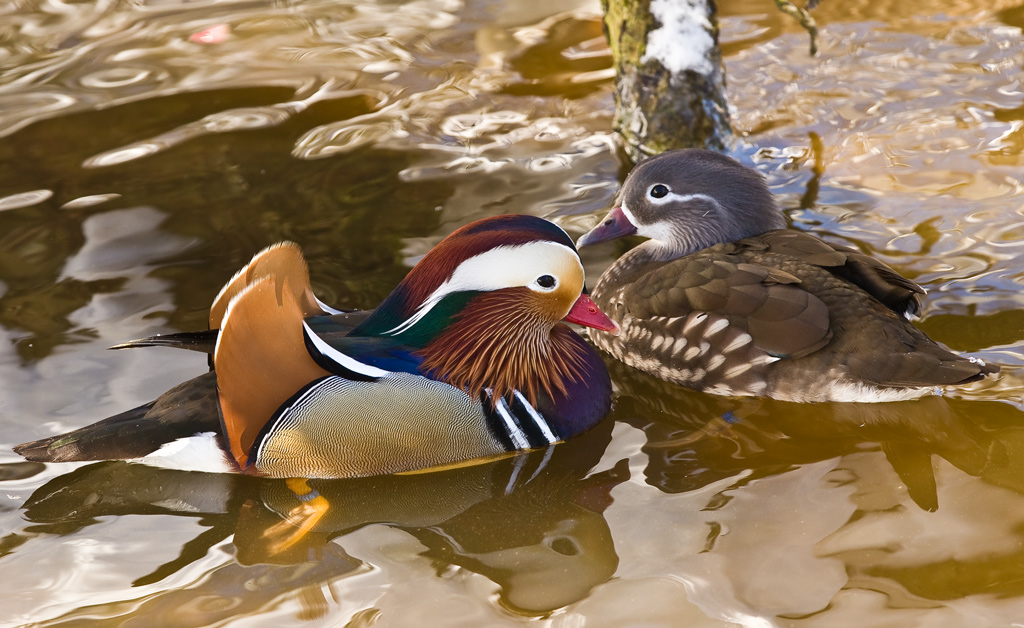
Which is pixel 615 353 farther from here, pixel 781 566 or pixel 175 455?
pixel 175 455

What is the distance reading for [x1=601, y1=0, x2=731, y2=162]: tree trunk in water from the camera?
5047 millimetres

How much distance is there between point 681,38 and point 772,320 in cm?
218

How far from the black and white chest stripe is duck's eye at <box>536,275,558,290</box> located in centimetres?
38

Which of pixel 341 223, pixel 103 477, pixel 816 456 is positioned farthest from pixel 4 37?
pixel 816 456

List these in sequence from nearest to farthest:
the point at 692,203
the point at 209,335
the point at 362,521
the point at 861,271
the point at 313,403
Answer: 1. the point at 313,403
2. the point at 362,521
3. the point at 209,335
4. the point at 861,271
5. the point at 692,203

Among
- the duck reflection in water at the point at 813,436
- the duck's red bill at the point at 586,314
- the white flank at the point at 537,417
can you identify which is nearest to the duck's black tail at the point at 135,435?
the white flank at the point at 537,417

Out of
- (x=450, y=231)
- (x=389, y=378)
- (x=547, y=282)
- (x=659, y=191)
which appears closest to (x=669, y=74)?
(x=659, y=191)

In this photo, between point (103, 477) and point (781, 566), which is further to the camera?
point (103, 477)

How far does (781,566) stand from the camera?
9.29ft

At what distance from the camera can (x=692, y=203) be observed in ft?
13.7

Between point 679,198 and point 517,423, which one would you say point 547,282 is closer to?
point 517,423

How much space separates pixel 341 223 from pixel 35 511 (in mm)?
2102

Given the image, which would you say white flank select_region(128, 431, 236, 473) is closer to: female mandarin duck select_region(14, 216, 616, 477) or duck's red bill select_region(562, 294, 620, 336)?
female mandarin duck select_region(14, 216, 616, 477)

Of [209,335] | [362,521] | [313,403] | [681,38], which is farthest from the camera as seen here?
[681,38]
